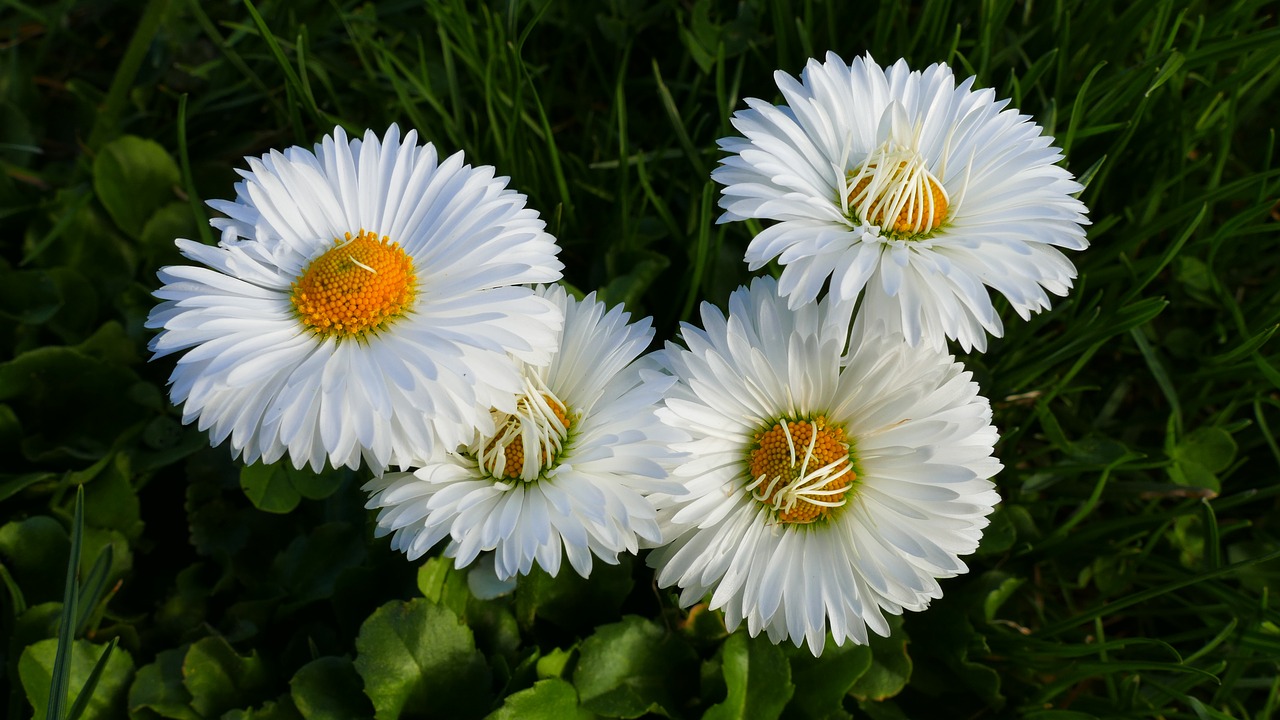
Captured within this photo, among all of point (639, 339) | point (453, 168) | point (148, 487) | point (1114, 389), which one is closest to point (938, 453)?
point (639, 339)

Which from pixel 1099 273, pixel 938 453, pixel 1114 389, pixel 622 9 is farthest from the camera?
pixel 622 9

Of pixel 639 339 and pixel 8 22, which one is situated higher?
pixel 8 22

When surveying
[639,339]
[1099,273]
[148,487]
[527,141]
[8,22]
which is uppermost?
Result: [8,22]

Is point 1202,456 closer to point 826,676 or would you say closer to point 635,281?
point 826,676

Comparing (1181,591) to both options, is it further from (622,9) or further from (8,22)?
(8,22)

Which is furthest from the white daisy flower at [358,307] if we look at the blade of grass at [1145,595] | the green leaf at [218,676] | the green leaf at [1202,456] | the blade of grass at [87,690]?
the green leaf at [1202,456]

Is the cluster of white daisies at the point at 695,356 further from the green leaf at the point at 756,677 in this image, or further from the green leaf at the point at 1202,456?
the green leaf at the point at 1202,456
